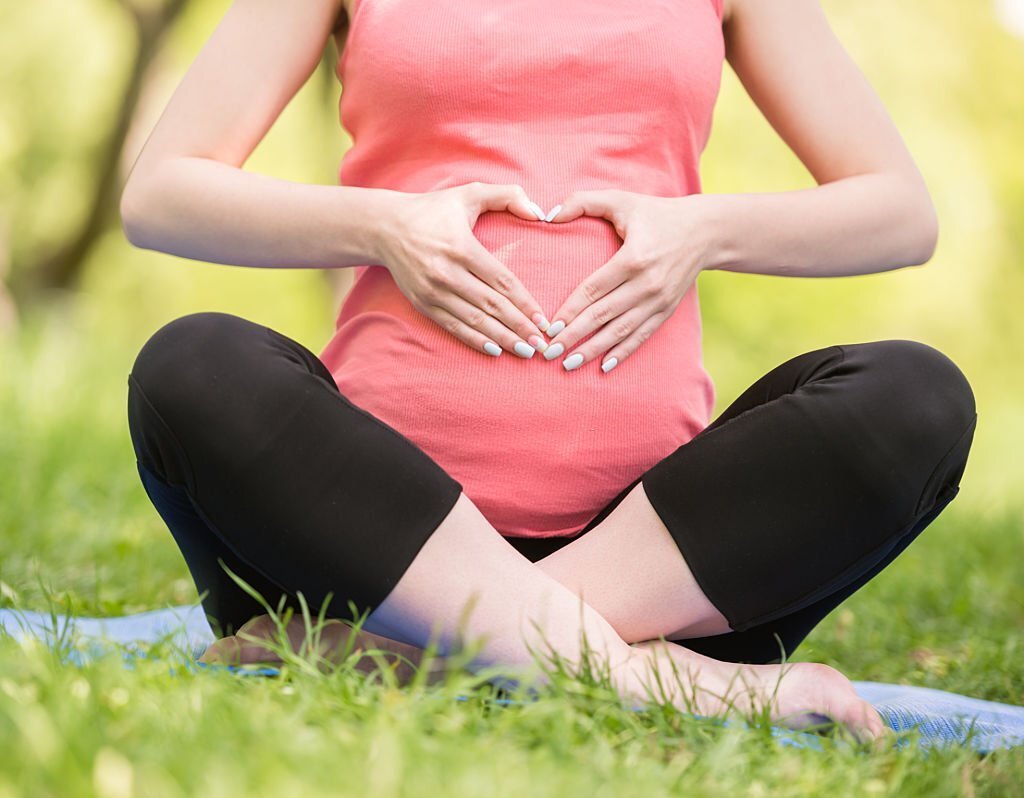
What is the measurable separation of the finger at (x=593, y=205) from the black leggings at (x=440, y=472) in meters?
0.32

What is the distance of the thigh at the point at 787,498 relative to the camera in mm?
1431

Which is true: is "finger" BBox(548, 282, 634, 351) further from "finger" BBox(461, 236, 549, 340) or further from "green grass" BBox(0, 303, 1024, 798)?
"green grass" BBox(0, 303, 1024, 798)

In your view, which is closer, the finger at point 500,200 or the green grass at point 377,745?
the green grass at point 377,745

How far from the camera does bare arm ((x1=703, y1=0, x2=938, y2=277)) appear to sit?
1.71 metres

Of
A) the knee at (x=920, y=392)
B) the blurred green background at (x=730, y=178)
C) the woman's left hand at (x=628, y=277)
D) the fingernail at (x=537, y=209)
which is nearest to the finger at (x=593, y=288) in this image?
the woman's left hand at (x=628, y=277)

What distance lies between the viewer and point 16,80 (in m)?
11.3

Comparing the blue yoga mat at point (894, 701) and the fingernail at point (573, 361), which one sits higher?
the fingernail at point (573, 361)

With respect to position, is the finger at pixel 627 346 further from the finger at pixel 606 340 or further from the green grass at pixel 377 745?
the green grass at pixel 377 745

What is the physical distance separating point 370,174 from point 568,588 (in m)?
0.72

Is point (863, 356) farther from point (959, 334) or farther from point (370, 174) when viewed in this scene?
point (959, 334)

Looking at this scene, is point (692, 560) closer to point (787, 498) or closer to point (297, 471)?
point (787, 498)

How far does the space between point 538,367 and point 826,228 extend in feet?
1.70

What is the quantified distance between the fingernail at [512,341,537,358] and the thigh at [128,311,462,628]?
198 mm

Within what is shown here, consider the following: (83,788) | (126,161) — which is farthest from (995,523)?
(126,161)
